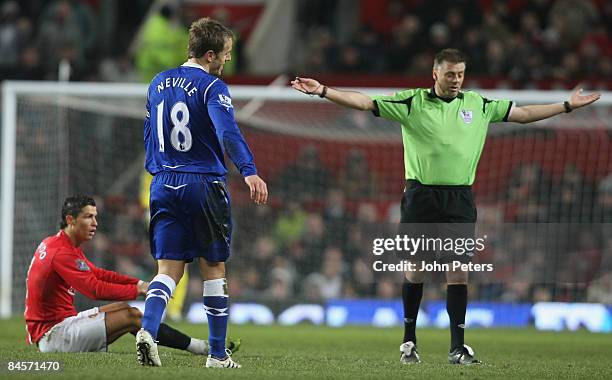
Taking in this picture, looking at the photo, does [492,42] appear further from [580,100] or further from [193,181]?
[193,181]

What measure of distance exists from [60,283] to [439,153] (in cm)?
286

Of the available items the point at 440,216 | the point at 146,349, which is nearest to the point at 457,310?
the point at 440,216

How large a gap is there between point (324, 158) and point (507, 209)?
263 centimetres

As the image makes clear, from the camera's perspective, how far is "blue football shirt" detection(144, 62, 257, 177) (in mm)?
7324

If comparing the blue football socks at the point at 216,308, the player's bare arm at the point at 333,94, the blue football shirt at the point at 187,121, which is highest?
the player's bare arm at the point at 333,94

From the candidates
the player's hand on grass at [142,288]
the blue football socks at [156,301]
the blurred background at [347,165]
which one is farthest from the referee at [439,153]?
the blurred background at [347,165]

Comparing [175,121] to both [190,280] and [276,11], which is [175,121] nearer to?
Result: [190,280]

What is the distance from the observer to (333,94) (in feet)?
27.0

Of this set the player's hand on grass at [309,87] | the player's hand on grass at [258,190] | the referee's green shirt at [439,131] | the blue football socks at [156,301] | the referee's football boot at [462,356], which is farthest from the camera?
the referee's green shirt at [439,131]

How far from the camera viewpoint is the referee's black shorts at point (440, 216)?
27.8 feet

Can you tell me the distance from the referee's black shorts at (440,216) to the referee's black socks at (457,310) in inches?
8.0

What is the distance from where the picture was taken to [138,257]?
16.3m

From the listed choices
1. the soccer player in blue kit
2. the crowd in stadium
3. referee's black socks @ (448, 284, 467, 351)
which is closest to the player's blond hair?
the soccer player in blue kit

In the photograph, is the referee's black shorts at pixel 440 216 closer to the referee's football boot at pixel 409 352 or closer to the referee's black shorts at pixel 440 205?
the referee's black shorts at pixel 440 205
